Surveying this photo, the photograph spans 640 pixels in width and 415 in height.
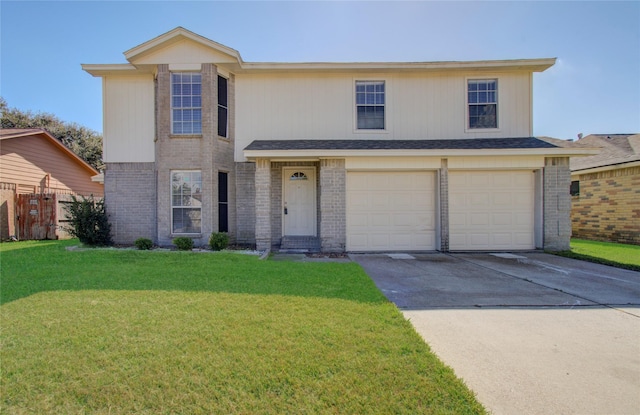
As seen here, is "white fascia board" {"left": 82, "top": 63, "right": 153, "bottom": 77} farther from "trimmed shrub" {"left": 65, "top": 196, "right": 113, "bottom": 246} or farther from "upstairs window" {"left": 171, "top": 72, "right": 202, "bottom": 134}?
"trimmed shrub" {"left": 65, "top": 196, "right": 113, "bottom": 246}

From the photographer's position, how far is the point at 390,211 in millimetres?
9977

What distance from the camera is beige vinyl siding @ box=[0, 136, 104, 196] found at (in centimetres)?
1376

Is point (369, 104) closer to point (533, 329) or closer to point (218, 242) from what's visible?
point (218, 242)

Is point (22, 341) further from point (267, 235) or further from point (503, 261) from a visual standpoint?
point (503, 261)

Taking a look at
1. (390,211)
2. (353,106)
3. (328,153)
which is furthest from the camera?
(353,106)

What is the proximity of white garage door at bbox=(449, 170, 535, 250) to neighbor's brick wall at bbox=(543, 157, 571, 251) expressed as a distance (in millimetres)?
392

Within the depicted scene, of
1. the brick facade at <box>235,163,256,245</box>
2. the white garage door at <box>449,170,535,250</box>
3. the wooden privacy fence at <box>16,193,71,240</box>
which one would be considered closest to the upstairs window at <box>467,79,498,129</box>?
the white garage door at <box>449,170,535,250</box>

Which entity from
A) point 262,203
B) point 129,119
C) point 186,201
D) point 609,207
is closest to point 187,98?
point 129,119

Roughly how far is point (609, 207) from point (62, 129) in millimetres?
39526

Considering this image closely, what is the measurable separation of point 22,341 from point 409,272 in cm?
641

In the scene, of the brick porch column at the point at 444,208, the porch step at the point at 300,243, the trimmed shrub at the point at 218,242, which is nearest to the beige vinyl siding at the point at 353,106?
the brick porch column at the point at 444,208

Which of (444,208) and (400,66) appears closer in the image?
(444,208)

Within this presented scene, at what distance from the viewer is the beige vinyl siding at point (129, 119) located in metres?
10.8

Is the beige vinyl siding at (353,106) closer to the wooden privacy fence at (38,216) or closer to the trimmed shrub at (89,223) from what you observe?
the trimmed shrub at (89,223)
